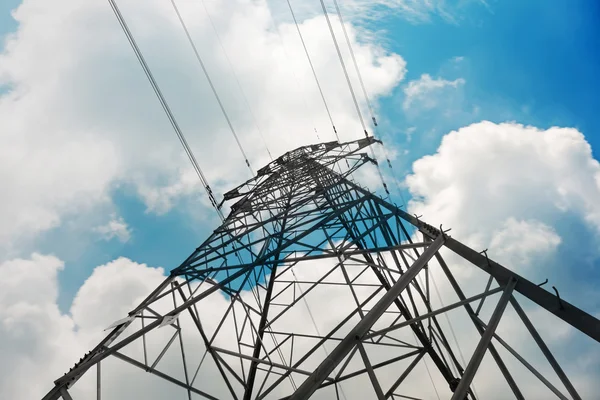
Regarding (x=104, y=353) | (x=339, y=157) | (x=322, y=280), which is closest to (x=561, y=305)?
(x=322, y=280)

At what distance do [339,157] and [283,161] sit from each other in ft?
13.5

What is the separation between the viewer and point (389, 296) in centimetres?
509

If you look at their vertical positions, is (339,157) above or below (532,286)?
above

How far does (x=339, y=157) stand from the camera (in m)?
12.2

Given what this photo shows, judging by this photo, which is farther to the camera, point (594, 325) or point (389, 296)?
point (389, 296)

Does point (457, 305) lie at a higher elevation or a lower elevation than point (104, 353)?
higher

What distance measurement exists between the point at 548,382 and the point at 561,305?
3.20 feet

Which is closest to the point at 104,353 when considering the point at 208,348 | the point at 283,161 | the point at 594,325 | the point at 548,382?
the point at 208,348

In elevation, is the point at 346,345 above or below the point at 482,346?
Result: below

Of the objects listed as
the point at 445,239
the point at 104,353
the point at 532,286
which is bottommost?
the point at 104,353

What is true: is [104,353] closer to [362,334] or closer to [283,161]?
[362,334]

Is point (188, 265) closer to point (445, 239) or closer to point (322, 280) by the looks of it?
point (322, 280)

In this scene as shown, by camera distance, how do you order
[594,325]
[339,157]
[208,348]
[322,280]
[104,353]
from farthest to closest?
[339,157]
[322,280]
[208,348]
[104,353]
[594,325]

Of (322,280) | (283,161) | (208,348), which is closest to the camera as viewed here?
(208,348)
